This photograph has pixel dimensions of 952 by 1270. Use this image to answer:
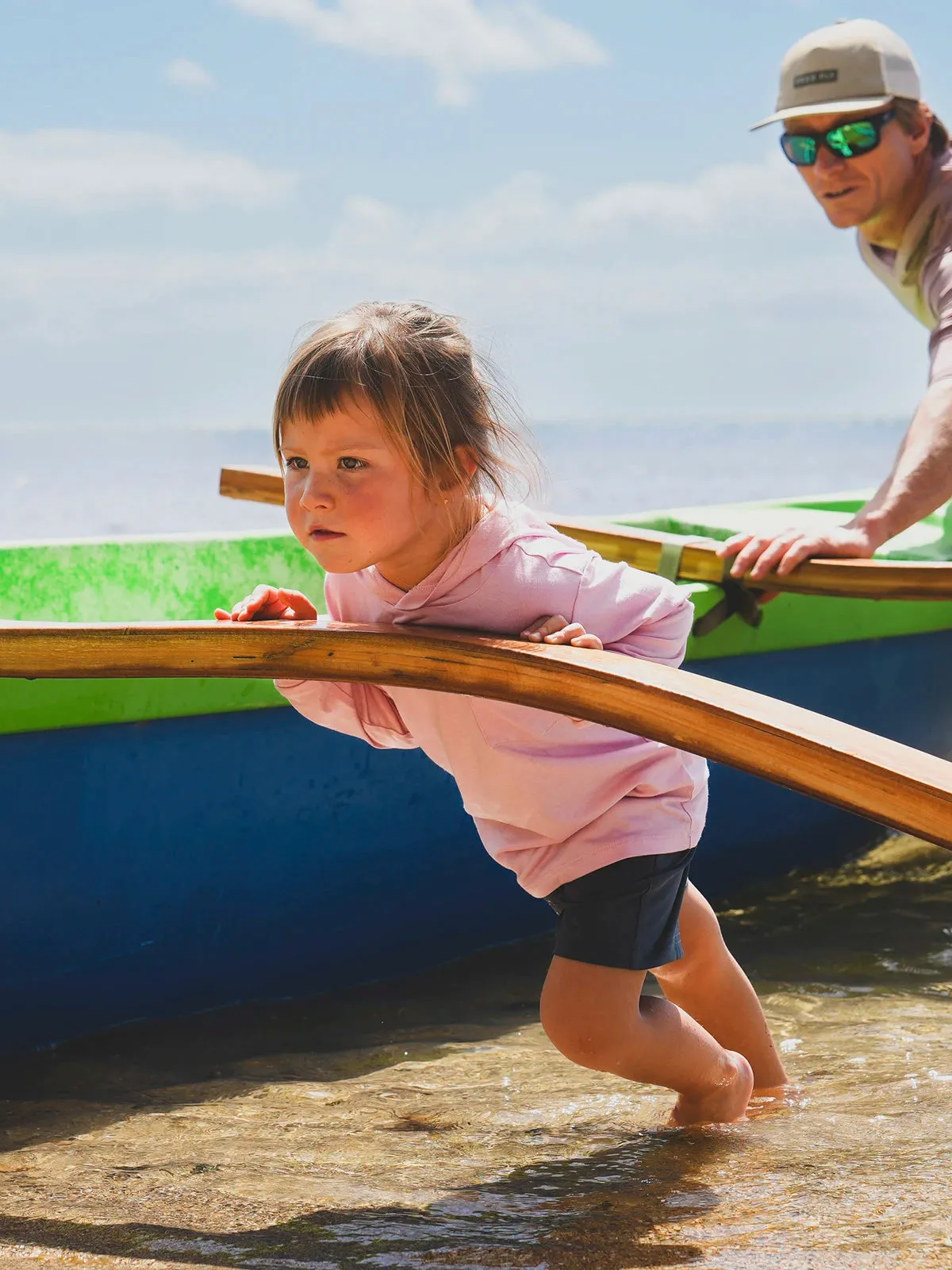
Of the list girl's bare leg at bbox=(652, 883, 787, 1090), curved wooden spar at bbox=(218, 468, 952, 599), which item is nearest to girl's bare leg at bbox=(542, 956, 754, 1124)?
girl's bare leg at bbox=(652, 883, 787, 1090)

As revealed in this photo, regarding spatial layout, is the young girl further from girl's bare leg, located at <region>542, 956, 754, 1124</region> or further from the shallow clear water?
the shallow clear water

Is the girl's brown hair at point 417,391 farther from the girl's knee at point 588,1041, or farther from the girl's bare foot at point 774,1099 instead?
the girl's bare foot at point 774,1099

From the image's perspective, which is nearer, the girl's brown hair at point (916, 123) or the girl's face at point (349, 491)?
the girl's face at point (349, 491)

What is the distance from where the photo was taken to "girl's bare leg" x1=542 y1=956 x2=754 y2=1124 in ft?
5.23

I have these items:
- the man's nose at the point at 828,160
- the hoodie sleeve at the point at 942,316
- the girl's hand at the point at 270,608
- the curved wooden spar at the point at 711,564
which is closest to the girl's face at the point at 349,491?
the girl's hand at the point at 270,608

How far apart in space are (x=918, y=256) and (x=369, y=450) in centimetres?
182

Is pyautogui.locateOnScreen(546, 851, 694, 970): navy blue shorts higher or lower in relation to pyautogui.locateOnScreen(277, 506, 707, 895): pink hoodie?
lower

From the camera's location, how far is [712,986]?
183cm

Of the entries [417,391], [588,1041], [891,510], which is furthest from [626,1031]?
[891,510]

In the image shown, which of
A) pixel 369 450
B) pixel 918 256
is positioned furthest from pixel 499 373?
pixel 918 256

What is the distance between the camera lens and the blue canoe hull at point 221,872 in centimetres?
209

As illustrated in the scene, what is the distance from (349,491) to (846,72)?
187 cm

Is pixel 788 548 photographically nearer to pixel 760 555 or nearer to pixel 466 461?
pixel 760 555

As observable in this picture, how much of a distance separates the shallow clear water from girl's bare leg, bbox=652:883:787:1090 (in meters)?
0.10
